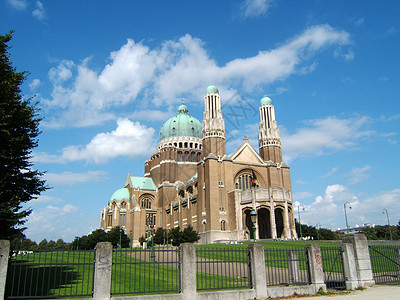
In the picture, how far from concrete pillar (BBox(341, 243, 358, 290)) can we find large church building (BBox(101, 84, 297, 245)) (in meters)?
34.5

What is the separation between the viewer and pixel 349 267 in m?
16.9

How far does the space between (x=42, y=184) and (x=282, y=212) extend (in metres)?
43.3

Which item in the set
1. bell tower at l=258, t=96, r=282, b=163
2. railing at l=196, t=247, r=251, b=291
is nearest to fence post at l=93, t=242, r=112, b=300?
railing at l=196, t=247, r=251, b=291

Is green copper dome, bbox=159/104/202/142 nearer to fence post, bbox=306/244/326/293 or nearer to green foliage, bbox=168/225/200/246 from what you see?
green foliage, bbox=168/225/200/246

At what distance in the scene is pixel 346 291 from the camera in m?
16.1

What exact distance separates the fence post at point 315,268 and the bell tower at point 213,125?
4208cm

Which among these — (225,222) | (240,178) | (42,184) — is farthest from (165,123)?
(42,184)

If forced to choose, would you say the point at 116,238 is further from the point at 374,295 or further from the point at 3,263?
the point at 374,295

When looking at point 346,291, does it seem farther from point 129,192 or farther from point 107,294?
point 129,192

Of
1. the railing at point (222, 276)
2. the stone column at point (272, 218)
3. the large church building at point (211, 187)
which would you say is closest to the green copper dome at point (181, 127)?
the large church building at point (211, 187)

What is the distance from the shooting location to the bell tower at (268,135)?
64.4 metres

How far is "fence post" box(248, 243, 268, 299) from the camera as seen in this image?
565 inches

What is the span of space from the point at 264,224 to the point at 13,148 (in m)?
47.8

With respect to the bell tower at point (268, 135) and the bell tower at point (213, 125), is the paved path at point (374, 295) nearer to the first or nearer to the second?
the bell tower at point (213, 125)
